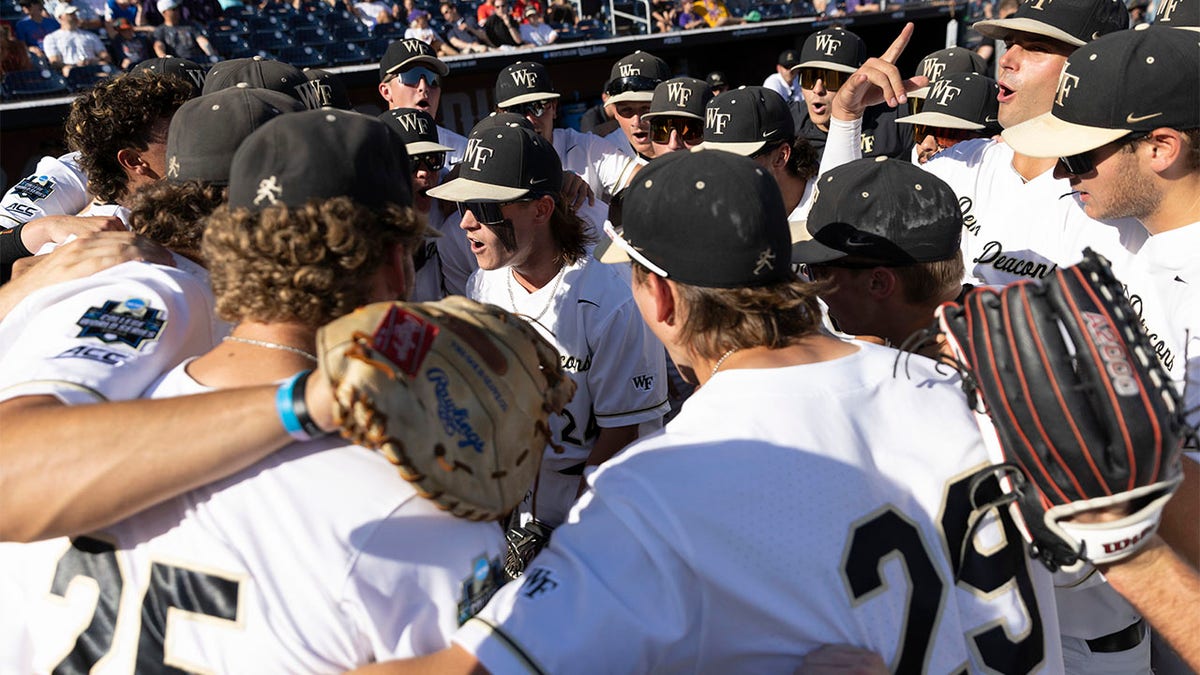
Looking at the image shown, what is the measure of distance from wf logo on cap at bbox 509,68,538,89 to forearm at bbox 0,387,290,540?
6.03 meters

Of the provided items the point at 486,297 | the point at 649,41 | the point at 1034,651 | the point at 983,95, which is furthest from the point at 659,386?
the point at 649,41

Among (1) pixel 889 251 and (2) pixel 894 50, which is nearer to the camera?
(1) pixel 889 251

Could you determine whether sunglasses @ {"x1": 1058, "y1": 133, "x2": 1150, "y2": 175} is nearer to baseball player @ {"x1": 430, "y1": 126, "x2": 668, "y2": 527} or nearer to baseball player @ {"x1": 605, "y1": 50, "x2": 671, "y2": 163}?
baseball player @ {"x1": 430, "y1": 126, "x2": 668, "y2": 527}

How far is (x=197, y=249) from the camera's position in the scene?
81.0 inches

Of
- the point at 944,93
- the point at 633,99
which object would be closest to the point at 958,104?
the point at 944,93

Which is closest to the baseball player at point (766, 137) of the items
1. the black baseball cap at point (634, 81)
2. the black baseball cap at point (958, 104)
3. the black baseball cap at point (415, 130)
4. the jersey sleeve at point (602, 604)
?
the black baseball cap at point (958, 104)

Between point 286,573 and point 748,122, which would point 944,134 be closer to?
point 748,122

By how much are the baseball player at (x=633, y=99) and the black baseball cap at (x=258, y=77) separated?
313 cm

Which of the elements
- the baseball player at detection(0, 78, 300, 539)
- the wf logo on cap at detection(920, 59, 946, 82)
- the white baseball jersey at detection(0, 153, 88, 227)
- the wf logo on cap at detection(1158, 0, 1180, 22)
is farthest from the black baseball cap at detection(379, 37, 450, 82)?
the wf logo on cap at detection(1158, 0, 1180, 22)

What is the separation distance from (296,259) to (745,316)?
88 cm

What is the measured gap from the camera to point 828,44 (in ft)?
20.7

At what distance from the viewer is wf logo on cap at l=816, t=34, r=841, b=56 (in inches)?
247

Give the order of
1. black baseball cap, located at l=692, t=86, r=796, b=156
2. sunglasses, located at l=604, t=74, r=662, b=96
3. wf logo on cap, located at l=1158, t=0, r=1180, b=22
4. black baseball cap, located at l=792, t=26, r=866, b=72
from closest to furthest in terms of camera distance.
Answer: wf logo on cap, located at l=1158, t=0, r=1180, b=22
black baseball cap, located at l=692, t=86, r=796, b=156
black baseball cap, located at l=792, t=26, r=866, b=72
sunglasses, located at l=604, t=74, r=662, b=96

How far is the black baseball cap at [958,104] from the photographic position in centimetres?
510
